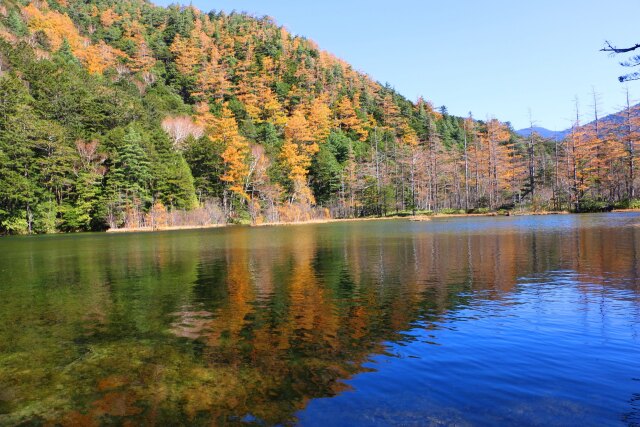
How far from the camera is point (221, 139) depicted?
61.9 metres

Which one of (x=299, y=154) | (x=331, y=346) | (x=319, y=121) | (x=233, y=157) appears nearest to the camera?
(x=331, y=346)

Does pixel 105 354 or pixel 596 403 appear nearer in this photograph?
pixel 596 403

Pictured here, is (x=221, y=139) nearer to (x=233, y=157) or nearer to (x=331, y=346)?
(x=233, y=157)

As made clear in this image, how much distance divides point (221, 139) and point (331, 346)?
57330 mm

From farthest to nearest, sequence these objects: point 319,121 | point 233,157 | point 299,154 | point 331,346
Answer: point 319,121 → point 299,154 → point 233,157 → point 331,346

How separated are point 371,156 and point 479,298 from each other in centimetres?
7087

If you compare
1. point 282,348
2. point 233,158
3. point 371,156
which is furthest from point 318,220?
point 282,348

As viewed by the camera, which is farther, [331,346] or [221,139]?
[221,139]

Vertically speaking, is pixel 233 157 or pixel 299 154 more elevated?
pixel 299 154

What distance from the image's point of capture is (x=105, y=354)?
Answer: 26.3ft

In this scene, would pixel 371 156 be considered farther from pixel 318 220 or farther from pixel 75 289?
pixel 75 289

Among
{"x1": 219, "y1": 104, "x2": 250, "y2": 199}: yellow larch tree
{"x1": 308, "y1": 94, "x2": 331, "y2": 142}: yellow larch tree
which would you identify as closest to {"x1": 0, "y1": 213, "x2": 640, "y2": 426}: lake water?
{"x1": 219, "y1": 104, "x2": 250, "y2": 199}: yellow larch tree

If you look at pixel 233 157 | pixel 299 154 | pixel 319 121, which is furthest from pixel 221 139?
pixel 319 121

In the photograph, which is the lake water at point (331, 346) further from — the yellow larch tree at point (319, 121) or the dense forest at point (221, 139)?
the yellow larch tree at point (319, 121)
